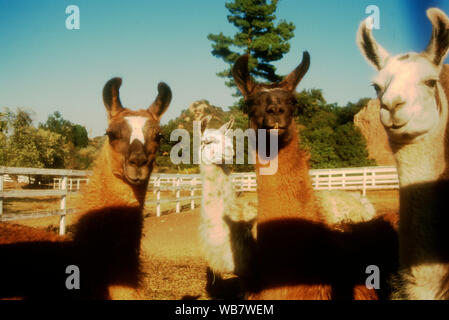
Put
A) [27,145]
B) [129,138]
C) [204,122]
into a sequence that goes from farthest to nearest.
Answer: [27,145] < [204,122] < [129,138]

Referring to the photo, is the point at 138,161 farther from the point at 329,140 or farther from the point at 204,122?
the point at 329,140

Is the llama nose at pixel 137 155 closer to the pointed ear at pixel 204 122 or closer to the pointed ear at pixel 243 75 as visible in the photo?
the pointed ear at pixel 243 75

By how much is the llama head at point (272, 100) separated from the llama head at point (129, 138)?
803mm

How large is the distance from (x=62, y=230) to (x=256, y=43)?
6.33m

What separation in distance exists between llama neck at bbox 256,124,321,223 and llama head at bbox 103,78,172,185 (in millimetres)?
854

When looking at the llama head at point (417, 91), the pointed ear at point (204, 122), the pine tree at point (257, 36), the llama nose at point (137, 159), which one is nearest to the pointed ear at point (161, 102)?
the llama nose at point (137, 159)

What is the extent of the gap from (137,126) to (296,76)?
4.77 ft

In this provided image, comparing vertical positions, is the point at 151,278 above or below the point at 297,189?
below

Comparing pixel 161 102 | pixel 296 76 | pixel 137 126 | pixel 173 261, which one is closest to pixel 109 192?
pixel 137 126

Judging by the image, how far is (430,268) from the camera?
6.12ft

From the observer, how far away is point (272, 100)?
2.68 m

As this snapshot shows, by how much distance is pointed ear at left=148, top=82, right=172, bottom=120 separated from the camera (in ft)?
9.00

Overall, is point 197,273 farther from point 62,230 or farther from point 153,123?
point 153,123
